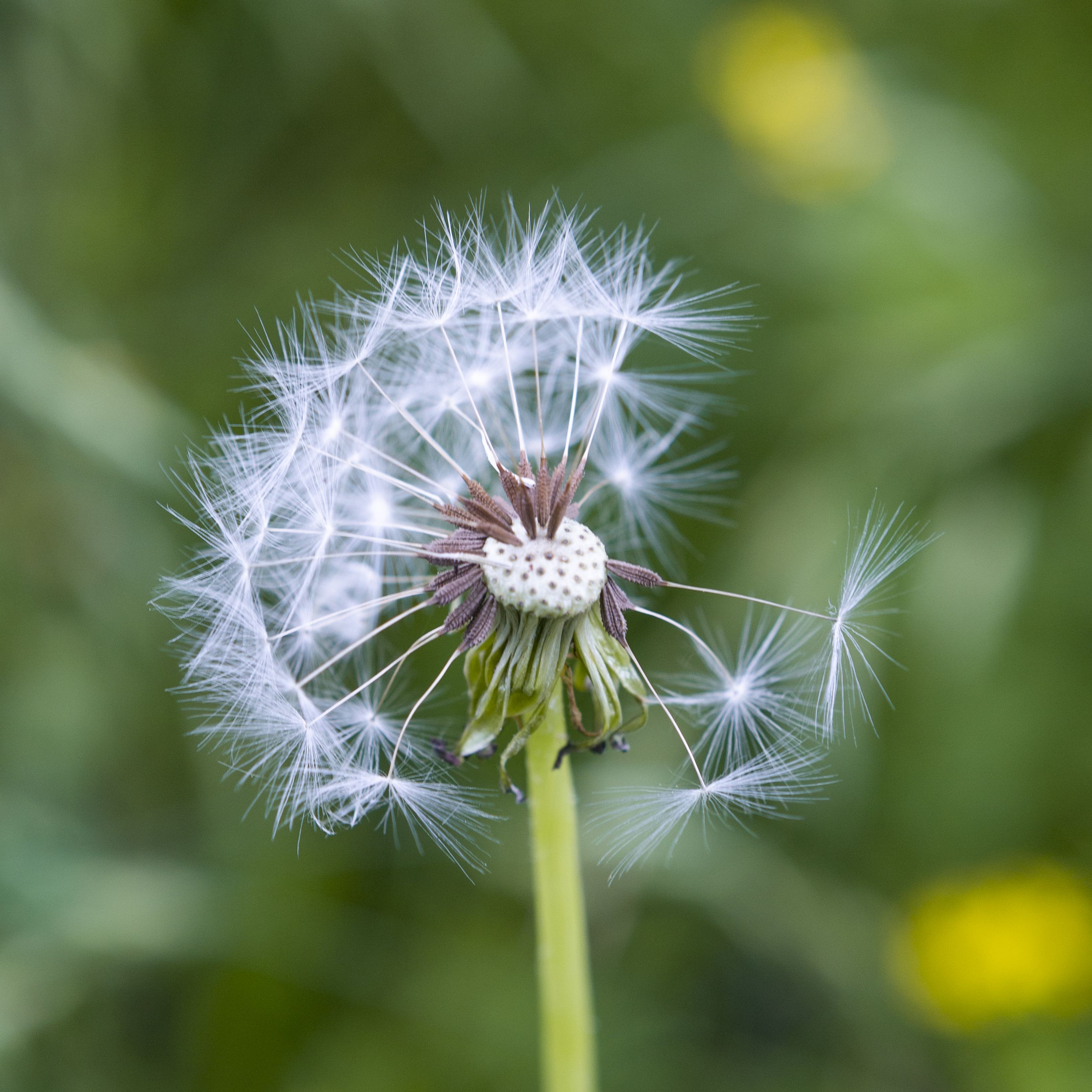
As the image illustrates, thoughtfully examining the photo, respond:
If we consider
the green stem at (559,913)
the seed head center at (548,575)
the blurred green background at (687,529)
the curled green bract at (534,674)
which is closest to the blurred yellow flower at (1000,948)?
the blurred green background at (687,529)

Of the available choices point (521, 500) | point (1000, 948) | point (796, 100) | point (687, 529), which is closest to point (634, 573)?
point (521, 500)

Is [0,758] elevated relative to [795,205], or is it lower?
lower

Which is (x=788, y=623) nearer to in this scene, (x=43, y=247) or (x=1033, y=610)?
(x=1033, y=610)

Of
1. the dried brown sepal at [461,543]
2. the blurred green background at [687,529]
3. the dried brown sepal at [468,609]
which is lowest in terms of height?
the dried brown sepal at [468,609]

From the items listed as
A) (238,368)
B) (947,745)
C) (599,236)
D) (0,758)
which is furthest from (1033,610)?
(0,758)

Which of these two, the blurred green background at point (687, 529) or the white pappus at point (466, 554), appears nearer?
the white pappus at point (466, 554)

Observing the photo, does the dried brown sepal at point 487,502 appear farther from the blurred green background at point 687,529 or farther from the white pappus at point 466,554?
the blurred green background at point 687,529

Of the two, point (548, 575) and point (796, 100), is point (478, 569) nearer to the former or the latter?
point (548, 575)

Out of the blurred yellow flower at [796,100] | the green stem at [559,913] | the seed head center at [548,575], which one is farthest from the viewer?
the blurred yellow flower at [796,100]
